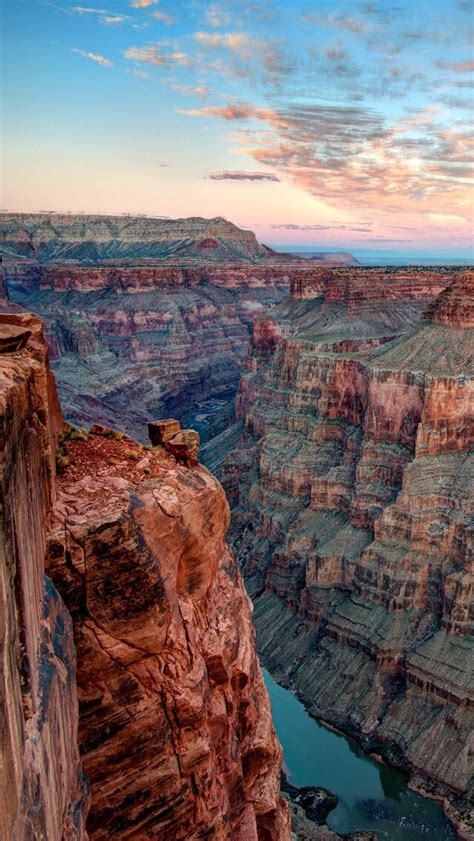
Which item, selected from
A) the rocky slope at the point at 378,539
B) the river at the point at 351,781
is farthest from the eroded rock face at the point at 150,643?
the rocky slope at the point at 378,539

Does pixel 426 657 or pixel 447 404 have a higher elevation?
pixel 447 404

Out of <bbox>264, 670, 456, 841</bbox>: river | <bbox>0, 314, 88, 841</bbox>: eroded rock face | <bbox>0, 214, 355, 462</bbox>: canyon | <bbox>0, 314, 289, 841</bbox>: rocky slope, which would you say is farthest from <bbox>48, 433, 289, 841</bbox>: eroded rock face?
<bbox>0, 214, 355, 462</bbox>: canyon

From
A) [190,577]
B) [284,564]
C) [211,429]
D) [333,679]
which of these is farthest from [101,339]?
[190,577]

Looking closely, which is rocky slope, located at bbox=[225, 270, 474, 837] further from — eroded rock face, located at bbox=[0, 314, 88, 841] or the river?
eroded rock face, located at bbox=[0, 314, 88, 841]

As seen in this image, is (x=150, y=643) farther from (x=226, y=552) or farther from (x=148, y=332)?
(x=148, y=332)

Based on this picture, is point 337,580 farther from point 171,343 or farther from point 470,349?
point 171,343
